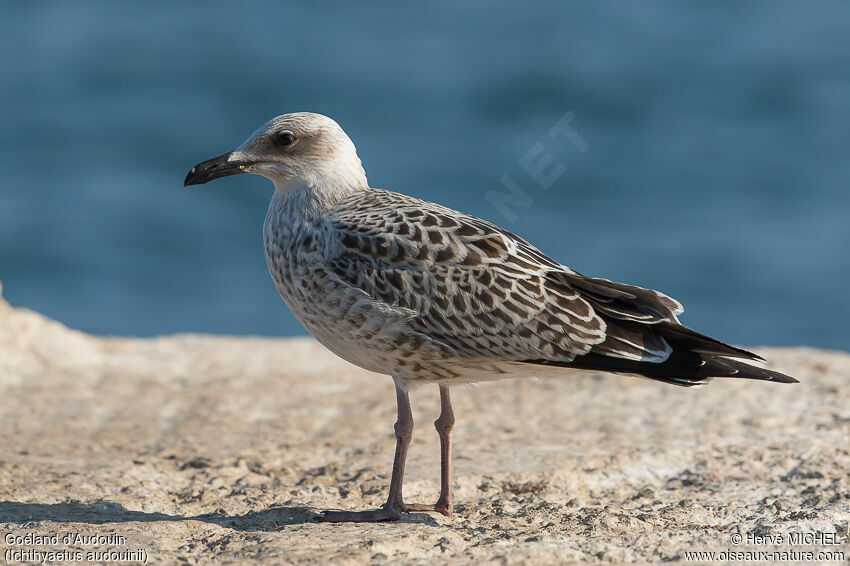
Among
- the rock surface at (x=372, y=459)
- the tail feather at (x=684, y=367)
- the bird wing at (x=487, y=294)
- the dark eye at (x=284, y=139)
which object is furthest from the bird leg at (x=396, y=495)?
the dark eye at (x=284, y=139)

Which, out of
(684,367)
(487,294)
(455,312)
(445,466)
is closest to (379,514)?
(445,466)

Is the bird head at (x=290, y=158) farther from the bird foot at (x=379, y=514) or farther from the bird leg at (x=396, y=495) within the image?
the bird foot at (x=379, y=514)

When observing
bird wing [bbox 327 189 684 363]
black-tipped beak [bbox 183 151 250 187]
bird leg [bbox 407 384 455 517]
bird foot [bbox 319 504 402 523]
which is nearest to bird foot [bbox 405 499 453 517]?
bird leg [bbox 407 384 455 517]

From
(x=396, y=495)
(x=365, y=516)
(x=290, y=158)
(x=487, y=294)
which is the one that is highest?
(x=290, y=158)

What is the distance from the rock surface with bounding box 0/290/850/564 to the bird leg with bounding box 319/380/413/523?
0.36ft

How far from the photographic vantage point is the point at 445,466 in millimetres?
5832

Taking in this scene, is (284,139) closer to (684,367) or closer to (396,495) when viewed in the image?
(396,495)

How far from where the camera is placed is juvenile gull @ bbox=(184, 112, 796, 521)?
5.41 metres

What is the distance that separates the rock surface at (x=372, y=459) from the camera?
4.90 meters

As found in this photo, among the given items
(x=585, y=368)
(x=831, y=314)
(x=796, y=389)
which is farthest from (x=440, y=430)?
(x=831, y=314)

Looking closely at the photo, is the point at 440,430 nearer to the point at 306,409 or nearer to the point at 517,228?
the point at 306,409

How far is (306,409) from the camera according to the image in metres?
7.98

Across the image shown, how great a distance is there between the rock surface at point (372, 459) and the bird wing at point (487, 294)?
870 mm

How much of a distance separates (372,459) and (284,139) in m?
2.02
